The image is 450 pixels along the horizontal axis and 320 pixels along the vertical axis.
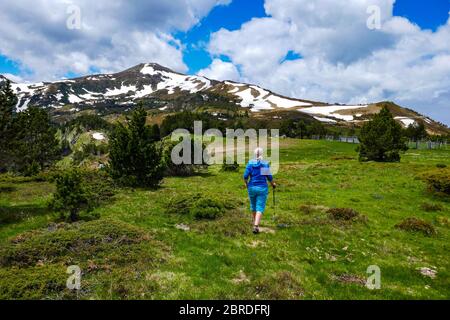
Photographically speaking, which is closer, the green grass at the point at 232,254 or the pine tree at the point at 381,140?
the green grass at the point at 232,254

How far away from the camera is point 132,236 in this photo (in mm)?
15031

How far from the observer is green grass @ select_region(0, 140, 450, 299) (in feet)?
34.1

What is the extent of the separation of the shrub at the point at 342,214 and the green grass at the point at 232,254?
0.45 m

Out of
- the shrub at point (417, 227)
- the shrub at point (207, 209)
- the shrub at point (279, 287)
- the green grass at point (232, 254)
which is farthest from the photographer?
the shrub at point (207, 209)

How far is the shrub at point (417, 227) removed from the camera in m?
18.0

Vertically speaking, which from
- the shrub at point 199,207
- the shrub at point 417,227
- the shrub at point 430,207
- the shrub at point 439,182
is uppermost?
the shrub at point 439,182

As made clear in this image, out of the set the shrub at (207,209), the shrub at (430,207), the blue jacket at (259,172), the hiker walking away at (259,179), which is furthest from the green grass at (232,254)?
the blue jacket at (259,172)

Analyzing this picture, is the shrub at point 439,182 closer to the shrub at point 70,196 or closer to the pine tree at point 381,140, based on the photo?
the pine tree at point 381,140

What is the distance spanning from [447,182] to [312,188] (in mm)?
10886

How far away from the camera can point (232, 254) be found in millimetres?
13594

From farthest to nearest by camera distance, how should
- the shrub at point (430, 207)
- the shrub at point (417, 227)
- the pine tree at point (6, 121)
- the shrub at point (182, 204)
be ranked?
the shrub at point (430, 207) < the pine tree at point (6, 121) < the shrub at point (182, 204) < the shrub at point (417, 227)

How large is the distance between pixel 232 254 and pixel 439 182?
23180 mm
